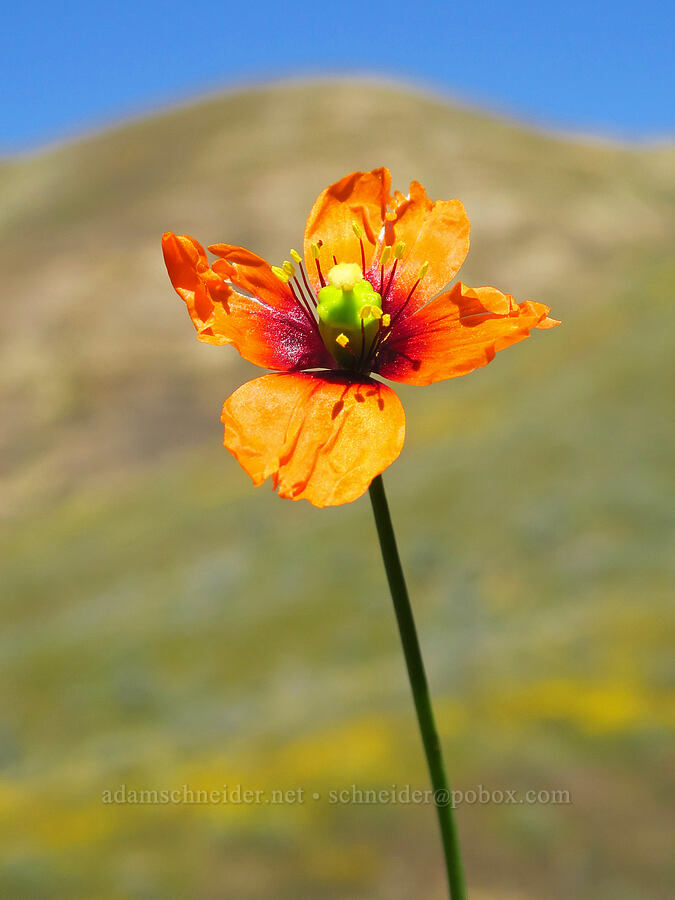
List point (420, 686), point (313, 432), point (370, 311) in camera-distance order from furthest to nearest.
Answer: point (370, 311), point (313, 432), point (420, 686)

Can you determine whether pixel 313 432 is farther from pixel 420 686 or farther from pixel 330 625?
pixel 330 625

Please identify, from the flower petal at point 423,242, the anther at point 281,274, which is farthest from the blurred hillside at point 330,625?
the anther at point 281,274

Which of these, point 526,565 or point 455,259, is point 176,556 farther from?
point 455,259

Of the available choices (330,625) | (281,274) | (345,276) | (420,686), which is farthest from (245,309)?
(330,625)

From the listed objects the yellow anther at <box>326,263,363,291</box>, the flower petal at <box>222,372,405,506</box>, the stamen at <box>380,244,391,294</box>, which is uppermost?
the stamen at <box>380,244,391,294</box>

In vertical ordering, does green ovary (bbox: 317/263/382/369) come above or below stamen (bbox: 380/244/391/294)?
below

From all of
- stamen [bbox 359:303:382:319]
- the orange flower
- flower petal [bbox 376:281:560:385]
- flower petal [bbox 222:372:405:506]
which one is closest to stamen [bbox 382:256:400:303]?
the orange flower

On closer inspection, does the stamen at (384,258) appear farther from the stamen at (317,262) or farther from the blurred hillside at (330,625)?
the blurred hillside at (330,625)

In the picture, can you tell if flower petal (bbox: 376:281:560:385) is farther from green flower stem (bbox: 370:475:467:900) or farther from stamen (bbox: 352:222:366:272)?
green flower stem (bbox: 370:475:467:900)
